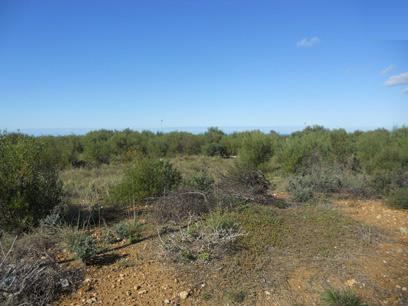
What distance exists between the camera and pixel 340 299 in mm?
3537

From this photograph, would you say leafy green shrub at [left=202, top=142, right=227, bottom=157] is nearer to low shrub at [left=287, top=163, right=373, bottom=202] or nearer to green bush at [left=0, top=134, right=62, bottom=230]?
low shrub at [left=287, top=163, right=373, bottom=202]

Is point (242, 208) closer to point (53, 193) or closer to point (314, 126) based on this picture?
point (53, 193)

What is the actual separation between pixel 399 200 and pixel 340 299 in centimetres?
486

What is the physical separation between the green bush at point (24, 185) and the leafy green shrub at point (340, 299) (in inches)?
187

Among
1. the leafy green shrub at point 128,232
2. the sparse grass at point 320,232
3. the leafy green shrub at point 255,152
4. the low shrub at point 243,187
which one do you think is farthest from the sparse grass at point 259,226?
the leafy green shrub at point 255,152

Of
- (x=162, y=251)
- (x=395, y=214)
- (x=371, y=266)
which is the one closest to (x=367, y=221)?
(x=395, y=214)

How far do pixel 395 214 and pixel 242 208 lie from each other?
336 centimetres

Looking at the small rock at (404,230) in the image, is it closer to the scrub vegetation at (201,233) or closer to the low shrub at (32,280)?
the scrub vegetation at (201,233)

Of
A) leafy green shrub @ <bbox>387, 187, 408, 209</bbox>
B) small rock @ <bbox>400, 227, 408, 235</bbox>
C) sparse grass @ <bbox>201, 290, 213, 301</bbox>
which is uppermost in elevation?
leafy green shrub @ <bbox>387, 187, 408, 209</bbox>

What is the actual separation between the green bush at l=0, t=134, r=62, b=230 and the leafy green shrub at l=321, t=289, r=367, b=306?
4.74 m

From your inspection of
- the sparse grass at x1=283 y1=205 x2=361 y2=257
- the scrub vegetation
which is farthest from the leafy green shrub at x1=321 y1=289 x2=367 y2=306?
the sparse grass at x1=283 y1=205 x2=361 y2=257

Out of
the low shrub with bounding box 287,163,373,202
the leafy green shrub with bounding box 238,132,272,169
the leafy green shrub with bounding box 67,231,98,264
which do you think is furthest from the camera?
the leafy green shrub with bounding box 238,132,272,169

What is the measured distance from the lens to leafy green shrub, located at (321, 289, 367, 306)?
350 cm

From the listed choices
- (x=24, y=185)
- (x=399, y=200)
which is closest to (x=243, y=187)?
(x=399, y=200)
